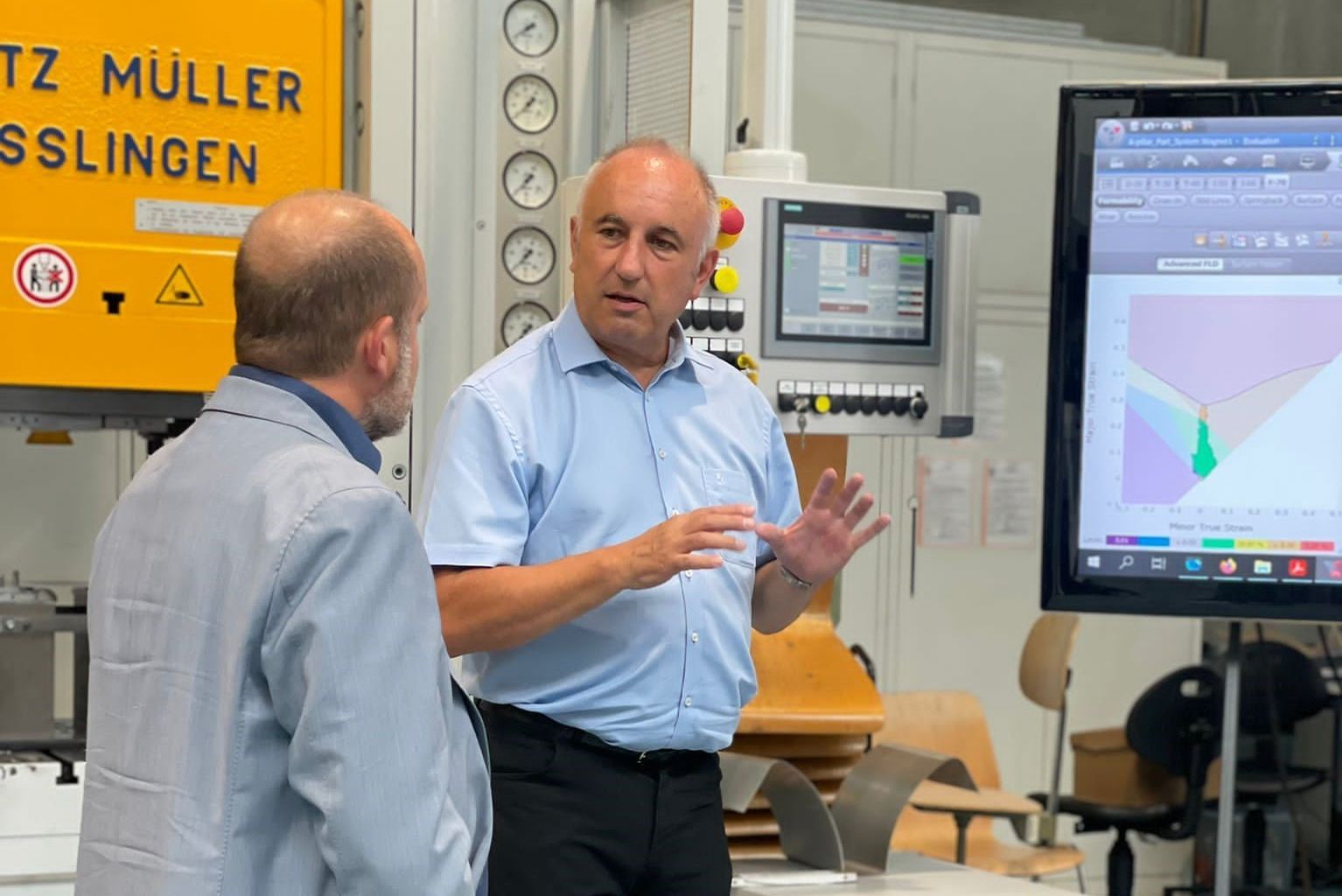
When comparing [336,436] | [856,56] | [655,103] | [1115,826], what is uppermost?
[856,56]

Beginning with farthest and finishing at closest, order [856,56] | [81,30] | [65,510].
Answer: [856,56] < [65,510] < [81,30]

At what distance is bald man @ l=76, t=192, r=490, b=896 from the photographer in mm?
1372

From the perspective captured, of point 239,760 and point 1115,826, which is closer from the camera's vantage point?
point 239,760

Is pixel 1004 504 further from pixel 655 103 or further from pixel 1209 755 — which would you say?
pixel 655 103

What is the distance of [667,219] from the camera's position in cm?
217

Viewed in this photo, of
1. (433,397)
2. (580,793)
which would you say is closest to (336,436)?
(580,793)

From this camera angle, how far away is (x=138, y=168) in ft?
8.36

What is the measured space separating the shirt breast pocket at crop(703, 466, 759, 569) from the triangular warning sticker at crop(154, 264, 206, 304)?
91 centimetres

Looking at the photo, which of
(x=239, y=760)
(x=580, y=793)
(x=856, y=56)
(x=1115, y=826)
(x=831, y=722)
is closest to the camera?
(x=239, y=760)

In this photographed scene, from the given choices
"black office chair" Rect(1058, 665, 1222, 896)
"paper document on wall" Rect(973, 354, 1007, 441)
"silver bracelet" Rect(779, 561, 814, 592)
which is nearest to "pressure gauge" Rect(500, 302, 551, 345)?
"silver bracelet" Rect(779, 561, 814, 592)

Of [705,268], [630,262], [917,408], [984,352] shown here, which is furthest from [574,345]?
[984,352]

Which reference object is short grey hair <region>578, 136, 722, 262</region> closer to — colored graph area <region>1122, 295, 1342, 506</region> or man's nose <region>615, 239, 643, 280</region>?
man's nose <region>615, 239, 643, 280</region>

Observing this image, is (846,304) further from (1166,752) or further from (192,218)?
(1166,752)

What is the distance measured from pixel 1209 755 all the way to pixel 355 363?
13.3 feet
